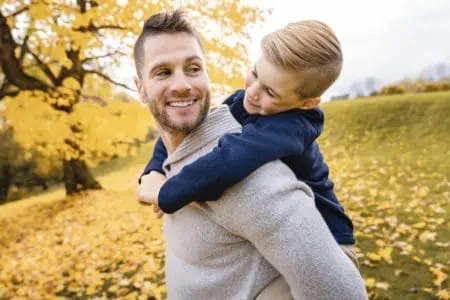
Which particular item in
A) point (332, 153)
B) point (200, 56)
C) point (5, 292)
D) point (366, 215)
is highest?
point (200, 56)

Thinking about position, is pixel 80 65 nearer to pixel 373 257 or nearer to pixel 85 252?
pixel 85 252

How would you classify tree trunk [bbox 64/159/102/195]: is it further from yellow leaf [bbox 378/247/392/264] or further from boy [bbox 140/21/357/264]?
boy [bbox 140/21/357/264]

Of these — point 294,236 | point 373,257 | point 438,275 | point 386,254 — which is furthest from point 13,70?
point 294,236

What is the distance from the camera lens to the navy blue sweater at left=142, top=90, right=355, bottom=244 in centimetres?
127

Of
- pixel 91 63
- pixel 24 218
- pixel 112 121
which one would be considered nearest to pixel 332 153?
pixel 112 121

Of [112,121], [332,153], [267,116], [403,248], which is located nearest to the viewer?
[267,116]

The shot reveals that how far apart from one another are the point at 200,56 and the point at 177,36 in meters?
0.13

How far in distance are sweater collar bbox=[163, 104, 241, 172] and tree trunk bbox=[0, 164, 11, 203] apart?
26.0 m

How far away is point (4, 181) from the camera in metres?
24.3

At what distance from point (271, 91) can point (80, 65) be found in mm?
11000

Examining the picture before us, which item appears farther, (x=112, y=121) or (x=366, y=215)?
(x=112, y=121)

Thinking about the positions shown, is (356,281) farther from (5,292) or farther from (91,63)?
(91,63)

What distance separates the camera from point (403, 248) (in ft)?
17.0

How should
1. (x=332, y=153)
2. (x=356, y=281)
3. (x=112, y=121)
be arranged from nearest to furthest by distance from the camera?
(x=356, y=281)
(x=112, y=121)
(x=332, y=153)
